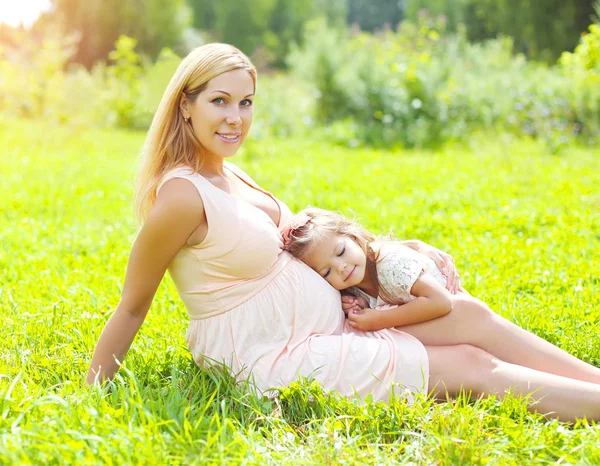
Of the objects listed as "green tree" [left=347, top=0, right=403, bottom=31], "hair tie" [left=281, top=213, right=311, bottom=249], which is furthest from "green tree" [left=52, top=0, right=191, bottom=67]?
"green tree" [left=347, top=0, right=403, bottom=31]

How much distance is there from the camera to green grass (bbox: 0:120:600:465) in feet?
7.22

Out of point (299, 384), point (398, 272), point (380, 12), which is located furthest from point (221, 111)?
point (380, 12)

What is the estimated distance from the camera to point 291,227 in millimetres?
2959

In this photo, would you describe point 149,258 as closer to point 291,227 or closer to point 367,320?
point 291,227

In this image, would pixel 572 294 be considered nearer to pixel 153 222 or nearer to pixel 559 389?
pixel 559 389

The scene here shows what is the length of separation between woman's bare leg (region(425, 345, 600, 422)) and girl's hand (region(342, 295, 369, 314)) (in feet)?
1.18

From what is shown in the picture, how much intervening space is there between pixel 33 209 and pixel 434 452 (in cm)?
479

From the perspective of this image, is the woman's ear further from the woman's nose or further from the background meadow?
the background meadow

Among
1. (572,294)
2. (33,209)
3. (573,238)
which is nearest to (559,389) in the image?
(572,294)

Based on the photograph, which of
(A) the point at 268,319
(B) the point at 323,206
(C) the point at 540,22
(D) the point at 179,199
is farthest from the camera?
(C) the point at 540,22

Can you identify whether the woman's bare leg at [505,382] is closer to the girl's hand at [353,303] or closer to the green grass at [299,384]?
the green grass at [299,384]

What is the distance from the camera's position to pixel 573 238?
15.9ft

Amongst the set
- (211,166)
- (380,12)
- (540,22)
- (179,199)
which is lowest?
(179,199)

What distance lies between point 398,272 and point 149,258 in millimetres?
1027
